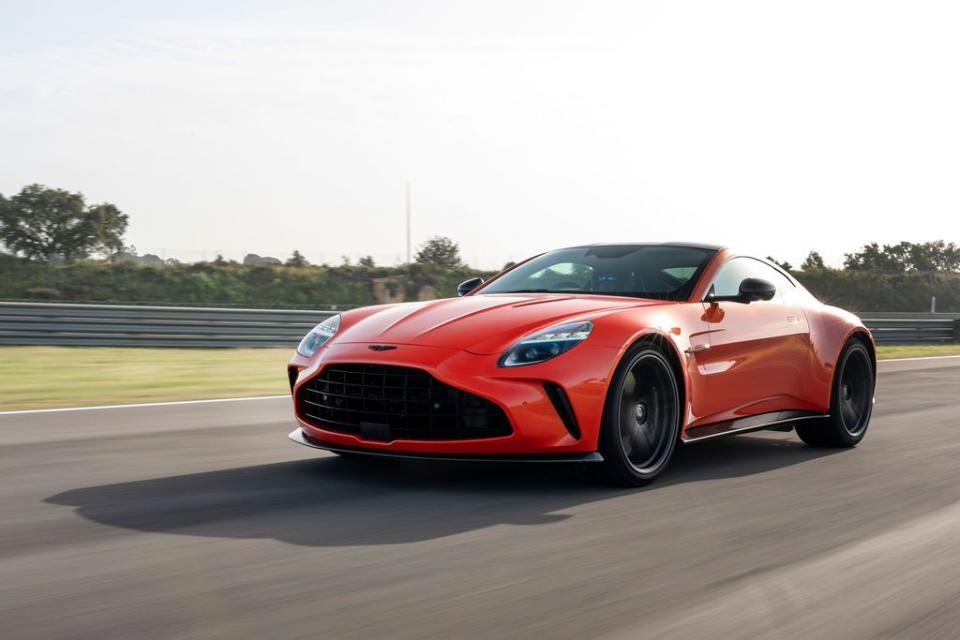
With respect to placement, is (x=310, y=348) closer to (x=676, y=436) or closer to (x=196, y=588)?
Answer: (x=676, y=436)

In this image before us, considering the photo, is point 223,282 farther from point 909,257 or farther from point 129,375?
point 909,257

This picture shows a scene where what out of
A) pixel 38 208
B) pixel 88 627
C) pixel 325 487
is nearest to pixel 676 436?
pixel 325 487

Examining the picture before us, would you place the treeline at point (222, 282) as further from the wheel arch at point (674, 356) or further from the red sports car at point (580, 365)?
the wheel arch at point (674, 356)

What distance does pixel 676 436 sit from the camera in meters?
5.66

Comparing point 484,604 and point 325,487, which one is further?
point 325,487

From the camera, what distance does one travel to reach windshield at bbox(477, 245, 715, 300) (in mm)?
6246

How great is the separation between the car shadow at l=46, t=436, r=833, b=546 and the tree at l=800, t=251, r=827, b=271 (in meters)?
47.9

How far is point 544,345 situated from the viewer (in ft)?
17.0

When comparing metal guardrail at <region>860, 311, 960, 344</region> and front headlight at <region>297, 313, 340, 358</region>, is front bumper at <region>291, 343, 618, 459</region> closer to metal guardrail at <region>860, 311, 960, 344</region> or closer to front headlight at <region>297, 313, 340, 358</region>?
front headlight at <region>297, 313, 340, 358</region>

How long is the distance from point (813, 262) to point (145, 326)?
42.4 m

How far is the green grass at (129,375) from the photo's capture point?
10.2 metres

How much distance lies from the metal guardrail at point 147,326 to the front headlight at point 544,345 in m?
11.1

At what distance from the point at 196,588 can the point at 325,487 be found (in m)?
1.82

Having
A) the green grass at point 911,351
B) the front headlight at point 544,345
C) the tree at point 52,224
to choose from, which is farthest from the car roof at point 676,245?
the tree at point 52,224
